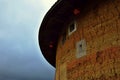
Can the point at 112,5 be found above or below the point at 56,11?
below

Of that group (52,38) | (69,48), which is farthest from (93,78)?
(52,38)

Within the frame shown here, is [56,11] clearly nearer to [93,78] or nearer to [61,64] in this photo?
[61,64]

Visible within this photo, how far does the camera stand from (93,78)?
984cm

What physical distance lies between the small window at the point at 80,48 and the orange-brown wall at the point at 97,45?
0.47 feet

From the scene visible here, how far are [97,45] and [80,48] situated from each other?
1.23 meters

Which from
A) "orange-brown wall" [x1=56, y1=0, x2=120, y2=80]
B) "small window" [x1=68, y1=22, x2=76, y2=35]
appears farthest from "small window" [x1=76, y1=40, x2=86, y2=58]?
"small window" [x1=68, y1=22, x2=76, y2=35]

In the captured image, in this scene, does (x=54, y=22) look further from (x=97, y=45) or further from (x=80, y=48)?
(x=97, y=45)

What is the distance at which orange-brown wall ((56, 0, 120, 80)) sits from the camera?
9406 millimetres

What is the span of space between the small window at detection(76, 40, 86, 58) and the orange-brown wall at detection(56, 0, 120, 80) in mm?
144

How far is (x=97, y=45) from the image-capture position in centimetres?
1012

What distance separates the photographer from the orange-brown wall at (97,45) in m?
9.41

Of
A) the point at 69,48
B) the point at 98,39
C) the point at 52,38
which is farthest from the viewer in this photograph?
the point at 52,38

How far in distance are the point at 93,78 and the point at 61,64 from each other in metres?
2.99

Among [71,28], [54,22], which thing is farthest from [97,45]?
[54,22]
